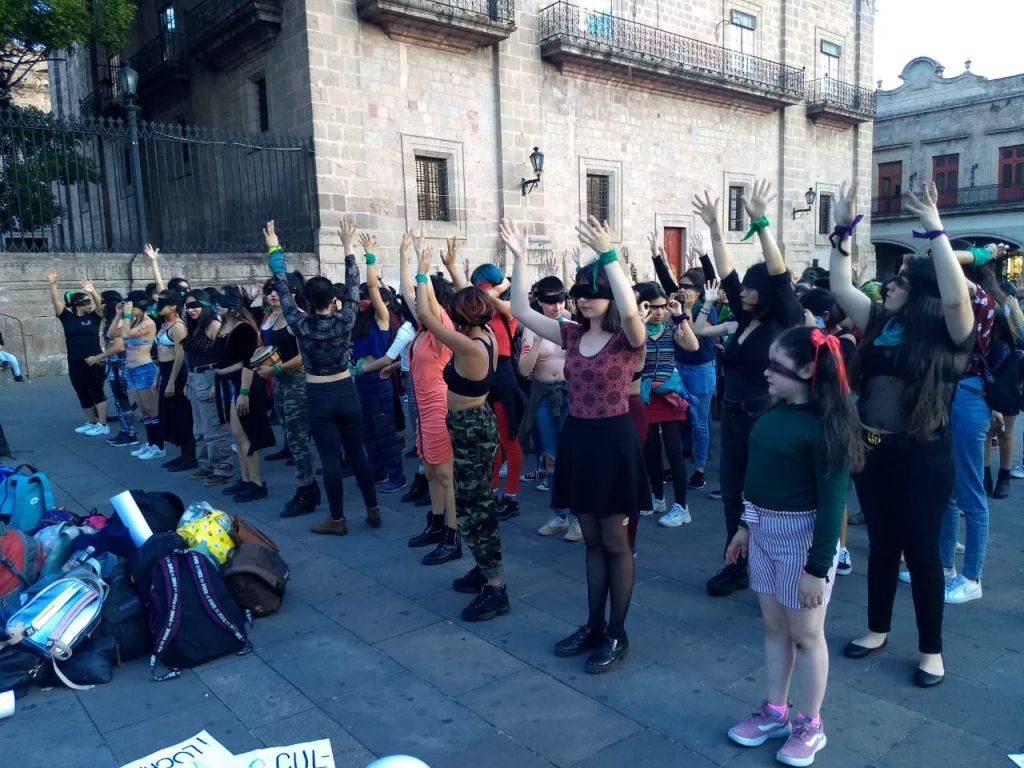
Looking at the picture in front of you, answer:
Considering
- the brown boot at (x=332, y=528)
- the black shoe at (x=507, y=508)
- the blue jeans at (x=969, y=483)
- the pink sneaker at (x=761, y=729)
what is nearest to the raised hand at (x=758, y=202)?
the blue jeans at (x=969, y=483)

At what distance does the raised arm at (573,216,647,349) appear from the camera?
129 inches

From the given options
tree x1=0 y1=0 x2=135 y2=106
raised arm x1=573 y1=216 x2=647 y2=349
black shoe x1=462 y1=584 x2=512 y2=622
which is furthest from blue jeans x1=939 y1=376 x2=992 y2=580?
tree x1=0 y1=0 x2=135 y2=106

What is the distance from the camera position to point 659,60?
20812mm

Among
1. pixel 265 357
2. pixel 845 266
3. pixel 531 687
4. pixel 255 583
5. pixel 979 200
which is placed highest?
A: pixel 979 200

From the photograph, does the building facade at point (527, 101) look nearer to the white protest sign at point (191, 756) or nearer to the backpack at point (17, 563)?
the backpack at point (17, 563)

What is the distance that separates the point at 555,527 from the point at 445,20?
14.3 m

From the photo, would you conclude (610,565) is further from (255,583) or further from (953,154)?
(953,154)

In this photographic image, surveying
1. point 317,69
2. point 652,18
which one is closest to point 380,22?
point 317,69

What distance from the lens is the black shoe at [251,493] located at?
6.64 m

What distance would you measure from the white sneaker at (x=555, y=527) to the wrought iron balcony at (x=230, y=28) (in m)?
14.4

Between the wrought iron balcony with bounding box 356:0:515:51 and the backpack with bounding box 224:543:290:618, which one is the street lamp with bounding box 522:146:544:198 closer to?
the wrought iron balcony with bounding box 356:0:515:51

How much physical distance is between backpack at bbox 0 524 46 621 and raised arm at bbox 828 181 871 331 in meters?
4.37

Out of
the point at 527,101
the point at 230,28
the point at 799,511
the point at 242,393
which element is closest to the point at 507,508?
the point at 242,393

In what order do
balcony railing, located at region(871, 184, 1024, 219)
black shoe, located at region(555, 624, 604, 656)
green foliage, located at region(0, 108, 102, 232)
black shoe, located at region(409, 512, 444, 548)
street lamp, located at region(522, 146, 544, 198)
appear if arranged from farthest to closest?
balcony railing, located at region(871, 184, 1024, 219) → street lamp, located at region(522, 146, 544, 198) → green foliage, located at region(0, 108, 102, 232) → black shoe, located at region(409, 512, 444, 548) → black shoe, located at region(555, 624, 604, 656)
